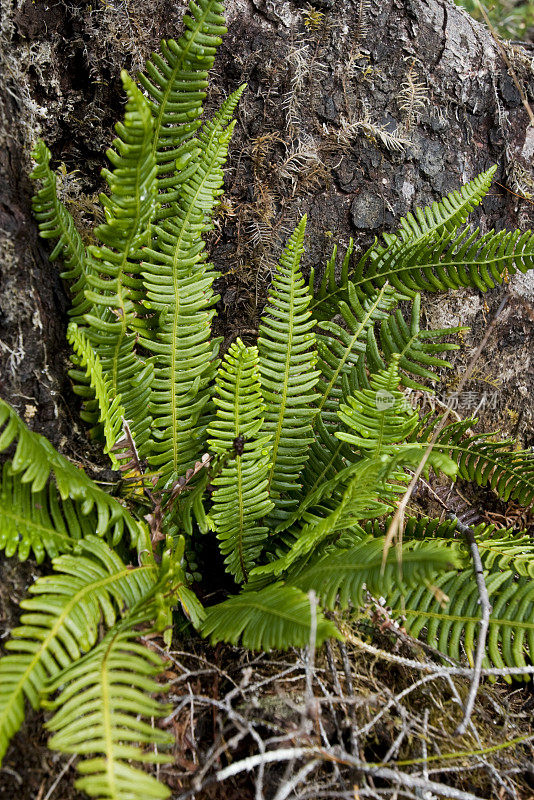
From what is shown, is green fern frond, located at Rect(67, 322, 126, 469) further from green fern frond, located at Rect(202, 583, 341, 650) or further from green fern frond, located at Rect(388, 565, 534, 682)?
green fern frond, located at Rect(388, 565, 534, 682)

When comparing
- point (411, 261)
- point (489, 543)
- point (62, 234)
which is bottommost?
point (489, 543)

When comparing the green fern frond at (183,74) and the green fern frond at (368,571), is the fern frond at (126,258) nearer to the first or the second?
the green fern frond at (183,74)

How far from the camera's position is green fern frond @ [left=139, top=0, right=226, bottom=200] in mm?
1614

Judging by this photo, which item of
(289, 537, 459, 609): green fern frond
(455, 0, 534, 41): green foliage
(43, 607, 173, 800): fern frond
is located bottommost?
(43, 607, 173, 800): fern frond

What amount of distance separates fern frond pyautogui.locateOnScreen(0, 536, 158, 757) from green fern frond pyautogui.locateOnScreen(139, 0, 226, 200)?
1.08 m

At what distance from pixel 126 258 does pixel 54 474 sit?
0.65 metres

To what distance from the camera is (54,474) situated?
1.49m

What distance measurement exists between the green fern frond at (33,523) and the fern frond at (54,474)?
0.04 m

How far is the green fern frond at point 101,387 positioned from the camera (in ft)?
5.15

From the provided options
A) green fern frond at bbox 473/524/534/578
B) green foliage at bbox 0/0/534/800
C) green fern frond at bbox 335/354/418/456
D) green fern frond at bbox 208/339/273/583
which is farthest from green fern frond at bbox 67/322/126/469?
green fern frond at bbox 473/524/534/578

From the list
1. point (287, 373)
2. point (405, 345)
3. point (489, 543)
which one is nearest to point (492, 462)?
point (489, 543)

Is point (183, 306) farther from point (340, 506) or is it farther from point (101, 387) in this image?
point (340, 506)

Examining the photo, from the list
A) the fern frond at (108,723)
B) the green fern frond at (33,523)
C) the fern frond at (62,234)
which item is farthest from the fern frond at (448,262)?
the fern frond at (108,723)

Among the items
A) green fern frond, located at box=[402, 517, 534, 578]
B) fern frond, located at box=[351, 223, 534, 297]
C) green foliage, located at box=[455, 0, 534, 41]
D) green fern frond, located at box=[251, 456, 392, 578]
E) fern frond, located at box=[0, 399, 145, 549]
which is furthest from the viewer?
green foliage, located at box=[455, 0, 534, 41]
